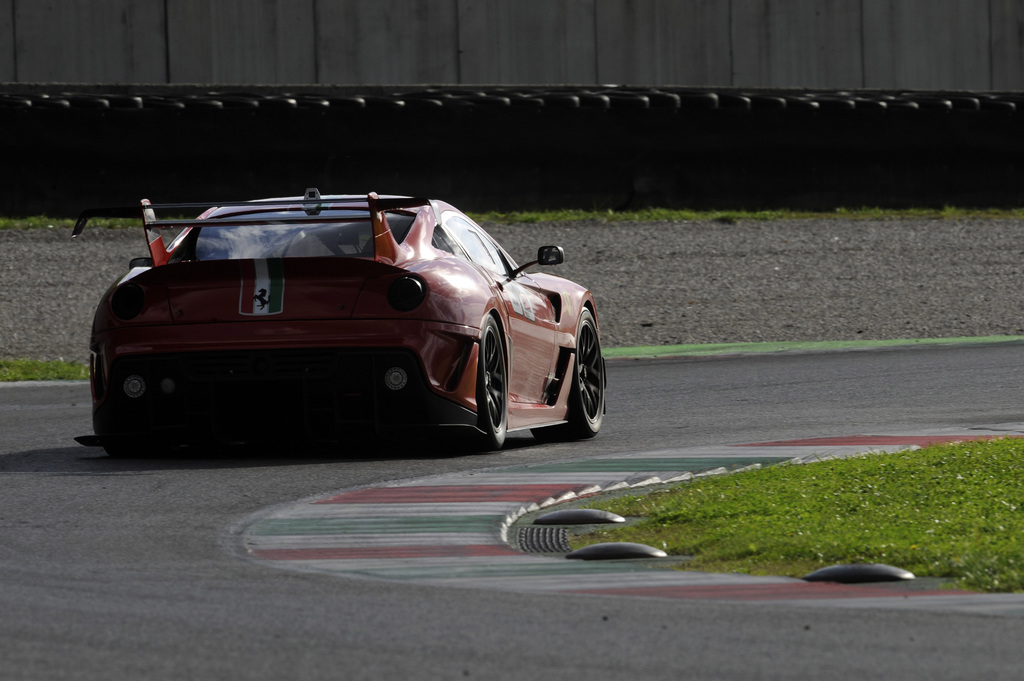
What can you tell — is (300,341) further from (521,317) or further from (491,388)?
(521,317)

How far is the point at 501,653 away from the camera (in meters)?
4.28

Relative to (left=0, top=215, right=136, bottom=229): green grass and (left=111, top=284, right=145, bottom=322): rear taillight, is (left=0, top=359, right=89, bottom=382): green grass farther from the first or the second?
(left=111, top=284, right=145, bottom=322): rear taillight

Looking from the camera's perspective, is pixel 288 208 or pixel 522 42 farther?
pixel 522 42

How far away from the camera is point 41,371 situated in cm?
1522

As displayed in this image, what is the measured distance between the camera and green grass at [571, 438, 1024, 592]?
5.52 metres

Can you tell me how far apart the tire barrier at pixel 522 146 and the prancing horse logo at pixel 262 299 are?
503 inches

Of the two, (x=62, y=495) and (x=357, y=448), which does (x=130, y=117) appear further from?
(x=62, y=495)

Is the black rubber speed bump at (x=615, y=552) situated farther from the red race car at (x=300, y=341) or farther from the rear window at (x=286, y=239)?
the rear window at (x=286, y=239)

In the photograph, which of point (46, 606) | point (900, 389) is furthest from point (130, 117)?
point (46, 606)

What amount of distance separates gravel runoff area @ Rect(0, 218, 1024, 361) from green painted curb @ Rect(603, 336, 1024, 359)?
552 mm

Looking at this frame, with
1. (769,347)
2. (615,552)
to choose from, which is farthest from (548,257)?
(769,347)

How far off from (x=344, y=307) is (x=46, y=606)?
3.58 meters

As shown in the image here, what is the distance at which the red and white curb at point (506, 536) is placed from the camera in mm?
5102

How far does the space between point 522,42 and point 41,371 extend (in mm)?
11250
